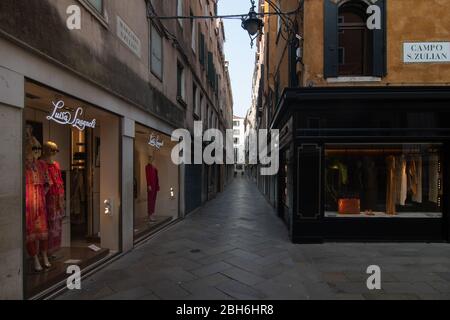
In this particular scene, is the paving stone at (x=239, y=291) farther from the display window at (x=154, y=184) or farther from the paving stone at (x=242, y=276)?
the display window at (x=154, y=184)

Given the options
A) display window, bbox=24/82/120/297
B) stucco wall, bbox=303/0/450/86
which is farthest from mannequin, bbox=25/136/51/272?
stucco wall, bbox=303/0/450/86

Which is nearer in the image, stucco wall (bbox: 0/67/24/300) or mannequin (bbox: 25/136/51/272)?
stucco wall (bbox: 0/67/24/300)

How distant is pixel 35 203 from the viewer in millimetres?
5312

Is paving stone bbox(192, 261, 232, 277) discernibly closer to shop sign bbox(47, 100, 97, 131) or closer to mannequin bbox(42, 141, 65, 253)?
mannequin bbox(42, 141, 65, 253)

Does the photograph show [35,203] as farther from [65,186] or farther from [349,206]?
[349,206]

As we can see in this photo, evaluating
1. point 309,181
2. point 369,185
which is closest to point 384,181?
point 369,185

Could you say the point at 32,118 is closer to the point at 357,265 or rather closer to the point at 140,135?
the point at 140,135

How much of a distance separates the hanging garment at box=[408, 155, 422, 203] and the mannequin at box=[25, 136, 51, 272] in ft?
29.8

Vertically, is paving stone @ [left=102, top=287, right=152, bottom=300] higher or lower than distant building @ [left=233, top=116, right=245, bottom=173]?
lower

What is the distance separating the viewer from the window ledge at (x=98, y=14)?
545 cm

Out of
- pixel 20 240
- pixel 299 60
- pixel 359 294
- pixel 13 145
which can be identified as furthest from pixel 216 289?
pixel 299 60

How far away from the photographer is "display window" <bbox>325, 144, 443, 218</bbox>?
872 cm

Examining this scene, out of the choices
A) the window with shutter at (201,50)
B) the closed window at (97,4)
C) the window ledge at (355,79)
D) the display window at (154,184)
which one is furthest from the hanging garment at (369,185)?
the window with shutter at (201,50)

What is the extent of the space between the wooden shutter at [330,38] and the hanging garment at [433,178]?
3625 millimetres
